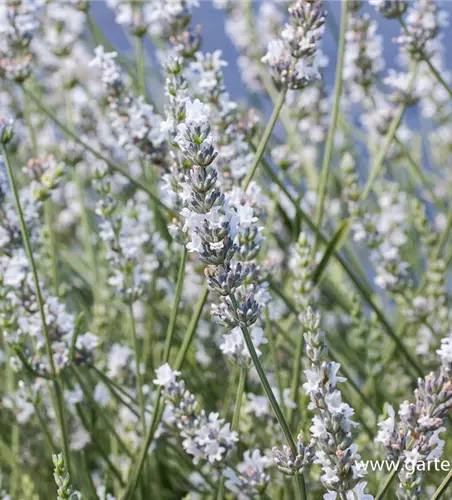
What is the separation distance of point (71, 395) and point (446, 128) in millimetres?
1793

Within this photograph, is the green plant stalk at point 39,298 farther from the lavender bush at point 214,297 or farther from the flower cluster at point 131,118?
the flower cluster at point 131,118

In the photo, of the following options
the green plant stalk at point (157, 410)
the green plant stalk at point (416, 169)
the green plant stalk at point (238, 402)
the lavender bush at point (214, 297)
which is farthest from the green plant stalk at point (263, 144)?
the green plant stalk at point (416, 169)

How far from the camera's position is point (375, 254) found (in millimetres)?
1430

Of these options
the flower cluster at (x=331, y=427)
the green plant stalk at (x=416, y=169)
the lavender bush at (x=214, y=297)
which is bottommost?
the flower cluster at (x=331, y=427)

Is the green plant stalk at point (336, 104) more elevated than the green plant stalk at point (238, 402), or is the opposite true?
the green plant stalk at point (336, 104)

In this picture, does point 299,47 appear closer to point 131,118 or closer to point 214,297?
point 131,118

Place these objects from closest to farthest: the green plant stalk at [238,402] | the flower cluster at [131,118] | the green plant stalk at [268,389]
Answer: the green plant stalk at [268,389] < the green plant stalk at [238,402] < the flower cluster at [131,118]

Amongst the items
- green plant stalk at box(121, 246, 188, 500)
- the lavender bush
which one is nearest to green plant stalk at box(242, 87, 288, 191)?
the lavender bush

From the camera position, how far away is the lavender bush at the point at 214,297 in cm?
73

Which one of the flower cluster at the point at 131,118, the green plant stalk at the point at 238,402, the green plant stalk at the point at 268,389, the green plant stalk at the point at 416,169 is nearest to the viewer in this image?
the green plant stalk at the point at 268,389

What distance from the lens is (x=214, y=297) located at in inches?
54.7

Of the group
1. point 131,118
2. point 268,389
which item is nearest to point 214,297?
point 131,118

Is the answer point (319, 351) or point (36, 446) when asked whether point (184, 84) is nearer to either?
point (319, 351)

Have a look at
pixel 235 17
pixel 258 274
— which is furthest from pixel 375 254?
pixel 235 17
